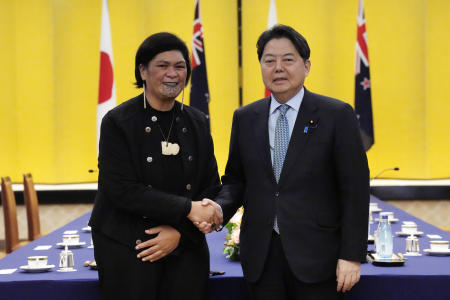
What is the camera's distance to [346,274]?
6.95 feet

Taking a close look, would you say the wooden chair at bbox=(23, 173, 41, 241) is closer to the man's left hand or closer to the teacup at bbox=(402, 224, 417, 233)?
the teacup at bbox=(402, 224, 417, 233)

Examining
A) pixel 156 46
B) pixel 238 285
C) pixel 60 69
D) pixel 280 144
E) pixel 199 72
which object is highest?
pixel 60 69

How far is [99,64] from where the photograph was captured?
293 inches

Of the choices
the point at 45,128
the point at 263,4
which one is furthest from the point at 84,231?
the point at 263,4

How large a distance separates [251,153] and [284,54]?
363mm

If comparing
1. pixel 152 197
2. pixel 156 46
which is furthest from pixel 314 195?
pixel 156 46

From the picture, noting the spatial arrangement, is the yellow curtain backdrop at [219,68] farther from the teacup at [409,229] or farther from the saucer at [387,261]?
the saucer at [387,261]

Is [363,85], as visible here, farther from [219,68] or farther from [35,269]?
[35,269]

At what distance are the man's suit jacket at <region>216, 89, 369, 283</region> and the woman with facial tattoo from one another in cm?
21

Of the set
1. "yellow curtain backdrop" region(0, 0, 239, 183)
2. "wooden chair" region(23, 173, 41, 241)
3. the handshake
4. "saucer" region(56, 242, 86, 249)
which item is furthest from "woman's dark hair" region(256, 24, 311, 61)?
"yellow curtain backdrop" region(0, 0, 239, 183)

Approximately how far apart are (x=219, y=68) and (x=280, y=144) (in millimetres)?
5278

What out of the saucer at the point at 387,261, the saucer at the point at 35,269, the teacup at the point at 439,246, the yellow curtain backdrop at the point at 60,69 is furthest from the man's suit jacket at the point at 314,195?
the yellow curtain backdrop at the point at 60,69

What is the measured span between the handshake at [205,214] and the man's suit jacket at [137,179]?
32 millimetres

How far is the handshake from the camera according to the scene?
7.48ft
